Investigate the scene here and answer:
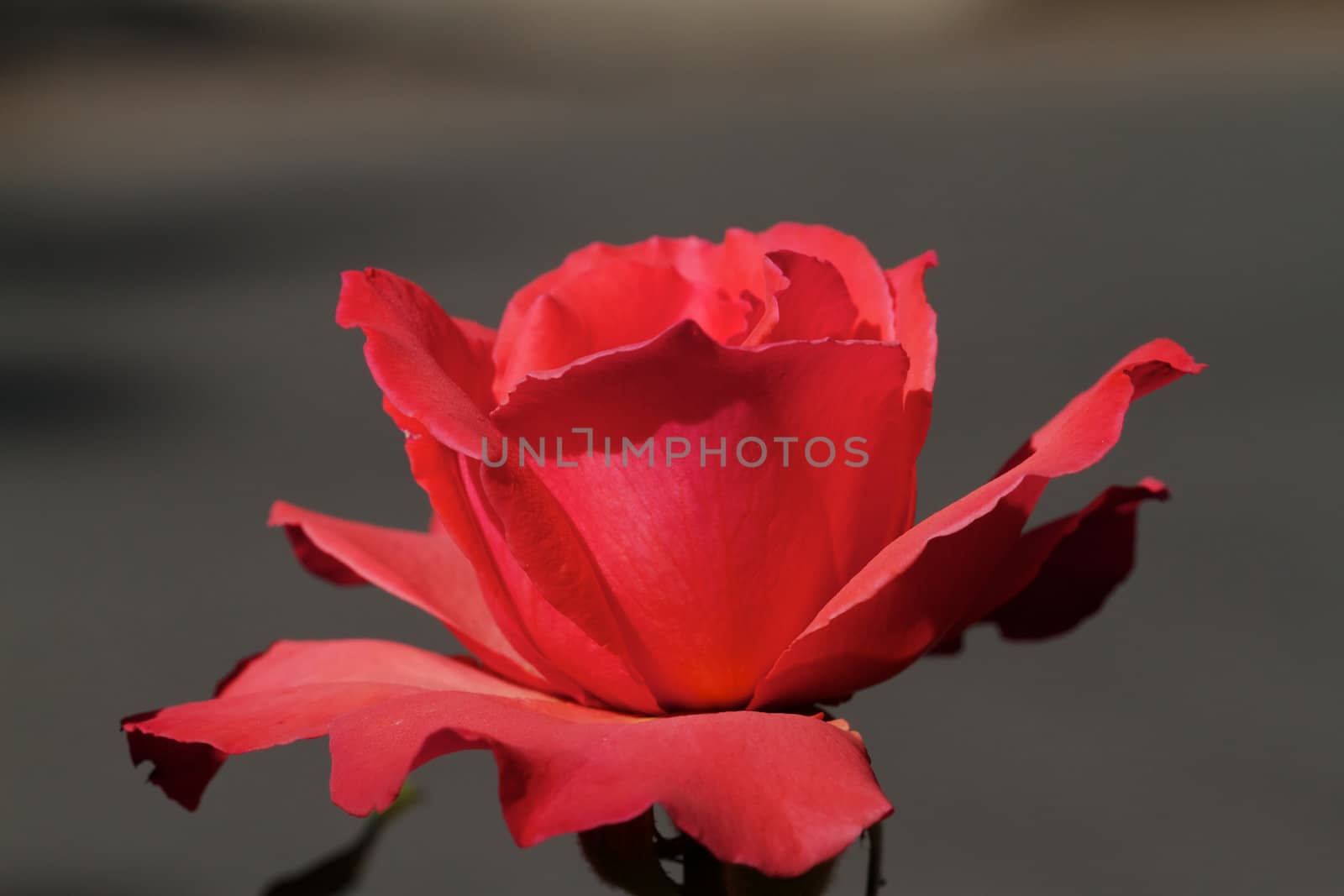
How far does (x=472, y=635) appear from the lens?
1.13 ft

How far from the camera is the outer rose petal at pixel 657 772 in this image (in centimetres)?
23

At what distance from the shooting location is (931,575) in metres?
0.28

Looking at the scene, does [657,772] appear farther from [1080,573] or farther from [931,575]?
[1080,573]

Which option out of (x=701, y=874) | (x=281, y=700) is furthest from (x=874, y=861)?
(x=281, y=700)

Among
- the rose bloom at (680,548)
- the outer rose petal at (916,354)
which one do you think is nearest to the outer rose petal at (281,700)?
the rose bloom at (680,548)

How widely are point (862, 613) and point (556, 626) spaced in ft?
0.24

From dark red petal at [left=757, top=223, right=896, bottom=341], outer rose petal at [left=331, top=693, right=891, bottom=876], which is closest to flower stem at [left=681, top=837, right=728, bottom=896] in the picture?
outer rose petal at [left=331, top=693, right=891, bottom=876]

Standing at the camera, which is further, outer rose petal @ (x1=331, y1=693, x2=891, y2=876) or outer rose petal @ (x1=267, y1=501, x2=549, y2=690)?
outer rose petal @ (x1=267, y1=501, x2=549, y2=690)

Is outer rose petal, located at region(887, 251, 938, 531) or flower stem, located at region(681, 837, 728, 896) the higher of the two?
outer rose petal, located at region(887, 251, 938, 531)

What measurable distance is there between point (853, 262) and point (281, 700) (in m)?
0.19

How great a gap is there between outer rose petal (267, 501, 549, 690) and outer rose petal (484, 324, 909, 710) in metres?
0.05

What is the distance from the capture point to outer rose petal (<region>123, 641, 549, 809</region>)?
29 centimetres

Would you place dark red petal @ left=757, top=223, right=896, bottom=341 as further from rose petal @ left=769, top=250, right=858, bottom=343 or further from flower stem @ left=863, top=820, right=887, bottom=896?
flower stem @ left=863, top=820, right=887, bottom=896

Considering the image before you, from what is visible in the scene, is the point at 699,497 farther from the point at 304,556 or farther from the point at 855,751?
the point at 304,556
